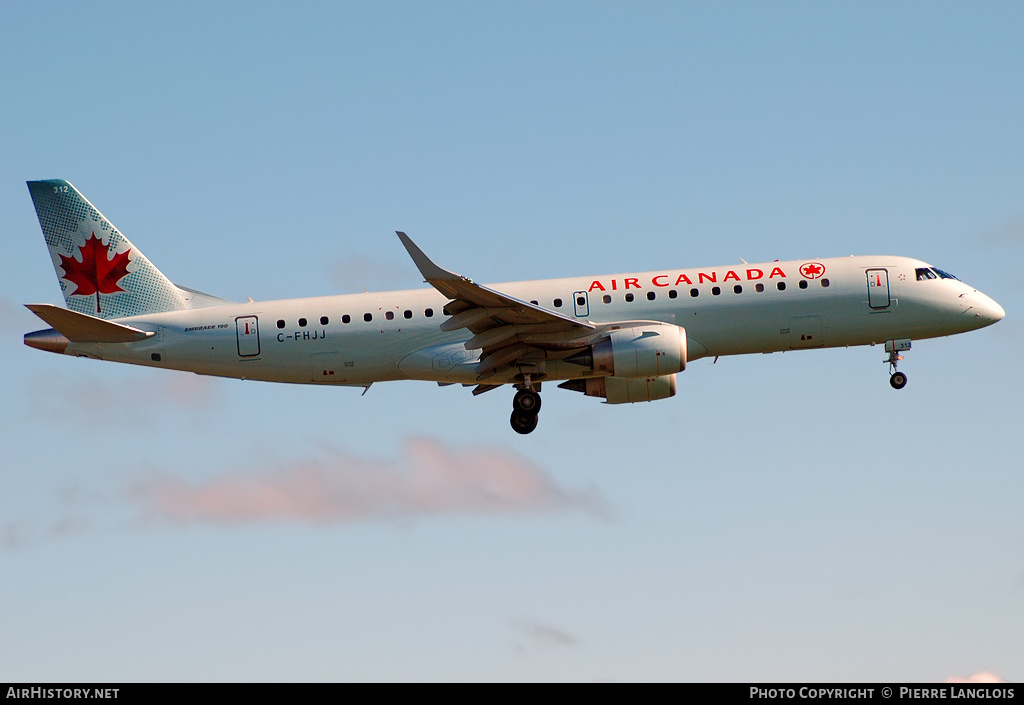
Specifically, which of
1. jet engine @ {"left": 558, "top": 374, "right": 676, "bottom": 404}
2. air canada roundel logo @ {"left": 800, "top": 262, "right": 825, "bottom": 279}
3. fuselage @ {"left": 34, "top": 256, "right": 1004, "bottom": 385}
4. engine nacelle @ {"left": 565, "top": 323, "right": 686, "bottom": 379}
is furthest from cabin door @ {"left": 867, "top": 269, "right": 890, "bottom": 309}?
jet engine @ {"left": 558, "top": 374, "right": 676, "bottom": 404}

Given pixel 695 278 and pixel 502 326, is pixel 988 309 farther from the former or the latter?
pixel 502 326

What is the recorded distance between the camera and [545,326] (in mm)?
37500

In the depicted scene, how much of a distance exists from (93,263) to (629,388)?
1832 centimetres

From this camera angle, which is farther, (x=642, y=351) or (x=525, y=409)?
(x=525, y=409)

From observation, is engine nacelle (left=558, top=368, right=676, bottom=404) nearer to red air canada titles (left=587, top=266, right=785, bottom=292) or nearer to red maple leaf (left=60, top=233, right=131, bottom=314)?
red air canada titles (left=587, top=266, right=785, bottom=292)

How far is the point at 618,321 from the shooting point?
126 ft

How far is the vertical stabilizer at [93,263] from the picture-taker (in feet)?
136

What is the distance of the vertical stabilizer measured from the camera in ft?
136

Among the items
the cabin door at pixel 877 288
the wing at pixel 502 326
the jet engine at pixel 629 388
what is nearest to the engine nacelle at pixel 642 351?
the wing at pixel 502 326

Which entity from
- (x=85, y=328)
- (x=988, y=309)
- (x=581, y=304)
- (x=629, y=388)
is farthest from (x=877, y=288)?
(x=85, y=328)

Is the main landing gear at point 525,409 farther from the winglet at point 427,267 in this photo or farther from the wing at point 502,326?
the winglet at point 427,267

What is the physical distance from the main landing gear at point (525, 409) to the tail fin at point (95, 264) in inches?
423

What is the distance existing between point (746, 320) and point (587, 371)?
5078 millimetres

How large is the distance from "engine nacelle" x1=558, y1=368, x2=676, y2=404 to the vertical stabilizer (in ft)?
45.1
